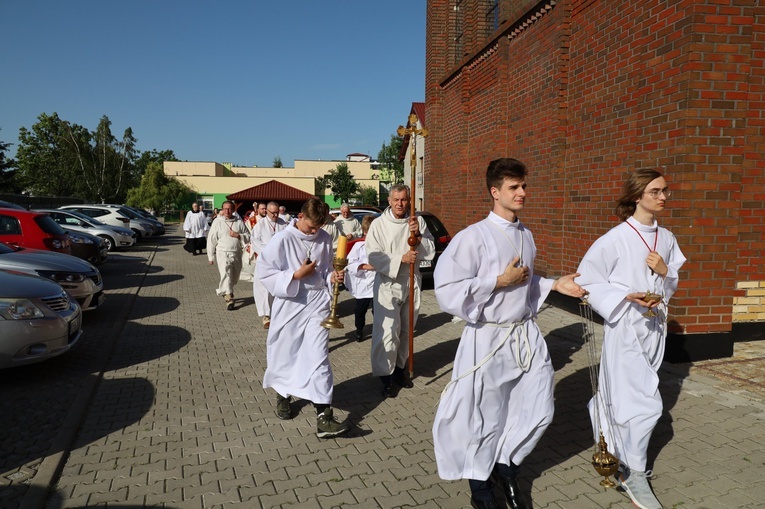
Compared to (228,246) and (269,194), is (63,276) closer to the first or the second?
(228,246)

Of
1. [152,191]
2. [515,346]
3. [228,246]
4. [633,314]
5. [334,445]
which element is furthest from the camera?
[152,191]

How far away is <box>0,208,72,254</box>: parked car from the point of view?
1111 cm

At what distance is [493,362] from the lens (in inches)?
133

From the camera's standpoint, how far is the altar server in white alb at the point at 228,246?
1095 cm

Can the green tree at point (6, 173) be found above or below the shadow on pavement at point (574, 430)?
above

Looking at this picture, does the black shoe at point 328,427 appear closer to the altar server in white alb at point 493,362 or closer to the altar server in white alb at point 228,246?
the altar server in white alb at point 493,362

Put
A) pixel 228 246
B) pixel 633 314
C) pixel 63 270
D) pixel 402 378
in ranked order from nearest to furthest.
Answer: pixel 633 314 < pixel 402 378 < pixel 63 270 < pixel 228 246

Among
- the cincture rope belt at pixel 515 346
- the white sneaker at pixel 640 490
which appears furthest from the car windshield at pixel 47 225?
the white sneaker at pixel 640 490

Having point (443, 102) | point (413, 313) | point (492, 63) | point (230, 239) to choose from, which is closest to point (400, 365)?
point (413, 313)

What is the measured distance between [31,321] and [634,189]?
5976 millimetres

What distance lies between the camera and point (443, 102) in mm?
16391

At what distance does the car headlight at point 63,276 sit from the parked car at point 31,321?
1.88 m

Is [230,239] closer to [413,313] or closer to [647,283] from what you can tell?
[413,313]

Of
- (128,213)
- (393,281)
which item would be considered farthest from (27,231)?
(128,213)
